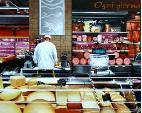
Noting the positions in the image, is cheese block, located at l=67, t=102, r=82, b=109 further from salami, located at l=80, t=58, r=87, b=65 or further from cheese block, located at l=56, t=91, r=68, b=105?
salami, located at l=80, t=58, r=87, b=65

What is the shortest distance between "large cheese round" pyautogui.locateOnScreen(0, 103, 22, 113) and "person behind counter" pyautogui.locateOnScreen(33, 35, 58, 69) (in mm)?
6420

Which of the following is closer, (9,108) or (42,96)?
(9,108)

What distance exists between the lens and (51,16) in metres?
9.73

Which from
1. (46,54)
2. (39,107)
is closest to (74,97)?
(39,107)

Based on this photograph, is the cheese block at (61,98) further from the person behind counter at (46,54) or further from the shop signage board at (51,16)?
the shop signage board at (51,16)

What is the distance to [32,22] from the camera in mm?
9852

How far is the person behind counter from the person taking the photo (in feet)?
27.1

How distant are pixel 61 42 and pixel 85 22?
2131 millimetres

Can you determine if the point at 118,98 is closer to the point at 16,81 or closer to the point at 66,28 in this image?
the point at 16,81

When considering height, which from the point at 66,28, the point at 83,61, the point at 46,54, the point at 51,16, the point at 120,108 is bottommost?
the point at 83,61

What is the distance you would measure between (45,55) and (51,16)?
1788 mm

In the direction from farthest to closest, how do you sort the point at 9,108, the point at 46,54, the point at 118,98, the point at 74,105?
1. the point at 46,54
2. the point at 118,98
3. the point at 74,105
4. the point at 9,108

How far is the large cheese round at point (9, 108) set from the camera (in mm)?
1737

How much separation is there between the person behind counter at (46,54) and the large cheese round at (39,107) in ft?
21.0
